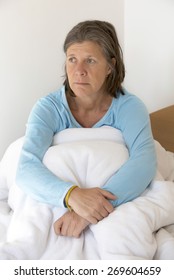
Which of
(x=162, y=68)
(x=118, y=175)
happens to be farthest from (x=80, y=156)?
(x=162, y=68)

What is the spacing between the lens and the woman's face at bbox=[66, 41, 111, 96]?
1.18 meters

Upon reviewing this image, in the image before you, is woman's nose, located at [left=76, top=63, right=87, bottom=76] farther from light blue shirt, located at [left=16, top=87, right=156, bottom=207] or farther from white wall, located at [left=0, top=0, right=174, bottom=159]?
white wall, located at [left=0, top=0, right=174, bottom=159]

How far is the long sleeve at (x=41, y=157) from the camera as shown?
3.31 ft

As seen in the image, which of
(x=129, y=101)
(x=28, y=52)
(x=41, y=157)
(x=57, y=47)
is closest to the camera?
(x=41, y=157)

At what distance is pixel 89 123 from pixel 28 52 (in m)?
0.58

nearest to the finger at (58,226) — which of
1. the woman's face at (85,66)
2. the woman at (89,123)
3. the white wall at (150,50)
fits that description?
the woman at (89,123)

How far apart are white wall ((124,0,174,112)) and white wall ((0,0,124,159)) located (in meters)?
0.28

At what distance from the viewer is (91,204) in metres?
0.98

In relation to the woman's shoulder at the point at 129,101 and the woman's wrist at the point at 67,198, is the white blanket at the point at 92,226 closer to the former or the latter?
the woman's wrist at the point at 67,198

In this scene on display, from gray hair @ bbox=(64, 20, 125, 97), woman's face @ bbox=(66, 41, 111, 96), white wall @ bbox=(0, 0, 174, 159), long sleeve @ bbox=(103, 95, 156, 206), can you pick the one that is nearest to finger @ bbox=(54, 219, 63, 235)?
long sleeve @ bbox=(103, 95, 156, 206)

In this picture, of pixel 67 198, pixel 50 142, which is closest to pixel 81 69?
pixel 50 142

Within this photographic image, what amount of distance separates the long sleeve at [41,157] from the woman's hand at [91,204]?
0.04 m

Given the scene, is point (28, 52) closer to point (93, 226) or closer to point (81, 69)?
point (81, 69)

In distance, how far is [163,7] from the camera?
1820 millimetres
